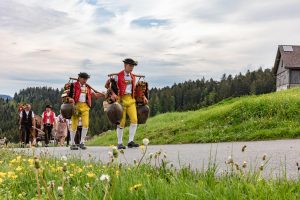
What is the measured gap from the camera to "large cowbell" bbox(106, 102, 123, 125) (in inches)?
462

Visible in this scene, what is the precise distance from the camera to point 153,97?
156 meters

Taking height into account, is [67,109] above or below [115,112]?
above

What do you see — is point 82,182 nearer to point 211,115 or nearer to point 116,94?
point 116,94

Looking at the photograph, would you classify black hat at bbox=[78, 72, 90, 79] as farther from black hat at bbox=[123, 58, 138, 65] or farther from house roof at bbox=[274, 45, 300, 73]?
house roof at bbox=[274, 45, 300, 73]

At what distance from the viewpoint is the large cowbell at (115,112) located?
38.5ft

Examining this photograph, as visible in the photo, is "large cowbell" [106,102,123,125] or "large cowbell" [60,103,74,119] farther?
"large cowbell" [60,103,74,119]

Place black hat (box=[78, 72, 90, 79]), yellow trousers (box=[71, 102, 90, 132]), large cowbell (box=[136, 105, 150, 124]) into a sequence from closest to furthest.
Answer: large cowbell (box=[136, 105, 150, 124])
yellow trousers (box=[71, 102, 90, 132])
black hat (box=[78, 72, 90, 79])

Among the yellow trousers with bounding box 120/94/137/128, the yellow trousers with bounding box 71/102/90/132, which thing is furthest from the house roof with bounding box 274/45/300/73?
the yellow trousers with bounding box 120/94/137/128

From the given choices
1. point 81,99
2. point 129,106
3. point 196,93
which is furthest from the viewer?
point 196,93

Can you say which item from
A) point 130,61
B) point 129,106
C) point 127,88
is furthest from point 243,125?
point 130,61

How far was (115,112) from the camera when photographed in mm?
11742

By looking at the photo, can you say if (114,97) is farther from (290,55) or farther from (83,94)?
(290,55)

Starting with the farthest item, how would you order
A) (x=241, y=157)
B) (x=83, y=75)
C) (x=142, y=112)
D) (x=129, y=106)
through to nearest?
(x=83, y=75), (x=142, y=112), (x=129, y=106), (x=241, y=157)

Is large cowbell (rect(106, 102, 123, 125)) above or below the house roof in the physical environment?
below
